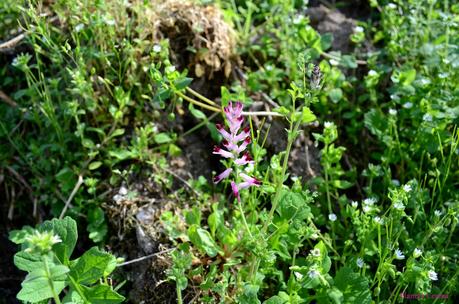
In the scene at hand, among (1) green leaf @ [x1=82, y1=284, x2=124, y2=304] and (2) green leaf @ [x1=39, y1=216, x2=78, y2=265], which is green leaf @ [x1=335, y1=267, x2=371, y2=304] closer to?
(1) green leaf @ [x1=82, y1=284, x2=124, y2=304]

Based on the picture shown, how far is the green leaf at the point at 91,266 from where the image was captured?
2.22 metres

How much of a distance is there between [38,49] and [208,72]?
96 centimetres

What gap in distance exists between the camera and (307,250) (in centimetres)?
280

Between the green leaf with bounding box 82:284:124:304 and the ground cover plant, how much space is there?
13 millimetres

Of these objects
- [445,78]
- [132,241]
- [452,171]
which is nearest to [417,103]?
[445,78]

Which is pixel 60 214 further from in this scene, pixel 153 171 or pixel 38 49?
pixel 38 49

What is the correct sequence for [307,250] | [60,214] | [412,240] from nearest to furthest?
[412,240]
[307,250]
[60,214]

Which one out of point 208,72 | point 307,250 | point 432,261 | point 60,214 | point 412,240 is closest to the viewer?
point 432,261

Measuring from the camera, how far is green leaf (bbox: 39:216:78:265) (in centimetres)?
221

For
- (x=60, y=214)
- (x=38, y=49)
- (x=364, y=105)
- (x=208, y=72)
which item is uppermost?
(x=38, y=49)

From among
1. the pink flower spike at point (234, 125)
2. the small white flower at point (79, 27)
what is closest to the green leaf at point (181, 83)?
the pink flower spike at point (234, 125)

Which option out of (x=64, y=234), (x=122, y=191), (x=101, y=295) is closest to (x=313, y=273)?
(x=101, y=295)

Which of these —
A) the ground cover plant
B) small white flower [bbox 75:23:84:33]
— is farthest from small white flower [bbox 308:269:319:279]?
small white flower [bbox 75:23:84:33]

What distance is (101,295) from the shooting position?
221 cm
